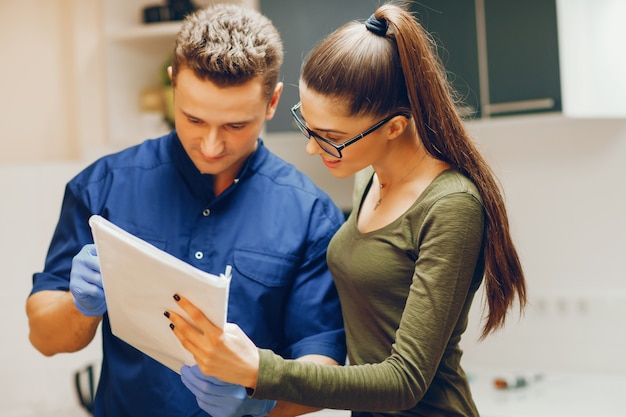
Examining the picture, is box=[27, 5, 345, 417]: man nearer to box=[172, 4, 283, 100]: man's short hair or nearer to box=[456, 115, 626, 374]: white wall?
box=[172, 4, 283, 100]: man's short hair

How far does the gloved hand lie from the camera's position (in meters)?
1.25

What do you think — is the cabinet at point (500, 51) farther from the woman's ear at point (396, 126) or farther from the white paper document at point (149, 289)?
the white paper document at point (149, 289)

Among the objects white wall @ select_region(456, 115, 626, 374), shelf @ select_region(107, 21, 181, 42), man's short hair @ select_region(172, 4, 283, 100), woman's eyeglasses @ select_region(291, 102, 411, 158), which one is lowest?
white wall @ select_region(456, 115, 626, 374)

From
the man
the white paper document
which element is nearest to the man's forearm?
the man

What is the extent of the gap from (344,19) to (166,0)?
0.73 metres

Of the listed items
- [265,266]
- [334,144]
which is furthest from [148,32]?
[334,144]

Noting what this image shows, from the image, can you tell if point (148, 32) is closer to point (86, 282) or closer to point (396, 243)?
point (86, 282)

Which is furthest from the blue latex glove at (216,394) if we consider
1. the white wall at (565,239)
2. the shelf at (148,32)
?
the shelf at (148,32)

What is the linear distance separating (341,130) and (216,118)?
0.87 ft

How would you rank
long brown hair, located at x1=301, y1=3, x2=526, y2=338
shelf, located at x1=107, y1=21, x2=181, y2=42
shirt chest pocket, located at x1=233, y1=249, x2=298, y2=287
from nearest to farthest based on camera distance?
long brown hair, located at x1=301, y1=3, x2=526, y2=338 < shirt chest pocket, located at x1=233, y1=249, x2=298, y2=287 < shelf, located at x1=107, y1=21, x2=181, y2=42

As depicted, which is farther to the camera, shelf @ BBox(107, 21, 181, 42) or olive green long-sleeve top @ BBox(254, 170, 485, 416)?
shelf @ BBox(107, 21, 181, 42)

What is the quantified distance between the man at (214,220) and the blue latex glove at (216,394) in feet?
0.53

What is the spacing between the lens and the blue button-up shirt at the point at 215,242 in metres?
1.37

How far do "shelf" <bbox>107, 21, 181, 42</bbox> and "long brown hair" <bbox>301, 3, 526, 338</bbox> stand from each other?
159 centimetres
